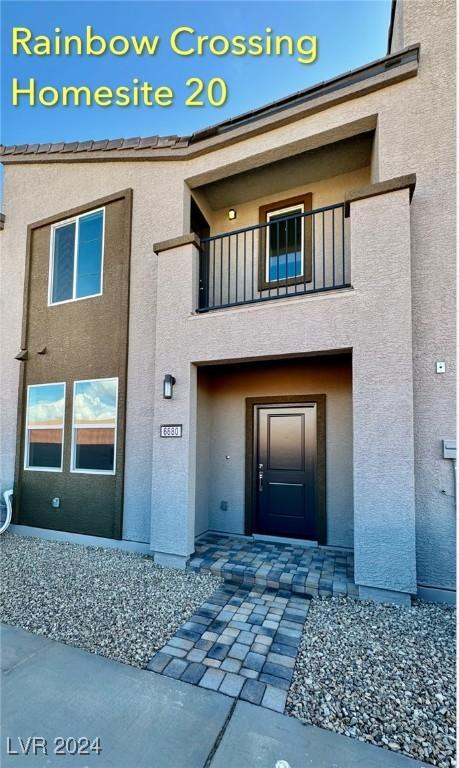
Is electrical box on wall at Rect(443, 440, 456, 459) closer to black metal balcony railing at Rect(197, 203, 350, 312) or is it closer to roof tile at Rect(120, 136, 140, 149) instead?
black metal balcony railing at Rect(197, 203, 350, 312)

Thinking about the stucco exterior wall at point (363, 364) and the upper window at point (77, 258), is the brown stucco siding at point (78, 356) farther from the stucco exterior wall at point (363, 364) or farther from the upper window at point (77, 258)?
the stucco exterior wall at point (363, 364)

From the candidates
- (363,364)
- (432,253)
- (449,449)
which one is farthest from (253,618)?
(432,253)

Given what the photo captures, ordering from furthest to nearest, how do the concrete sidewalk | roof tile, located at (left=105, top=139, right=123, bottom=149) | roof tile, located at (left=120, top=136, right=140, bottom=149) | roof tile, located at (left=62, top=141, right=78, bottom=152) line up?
roof tile, located at (left=62, top=141, right=78, bottom=152), roof tile, located at (left=105, top=139, right=123, bottom=149), roof tile, located at (left=120, top=136, right=140, bottom=149), the concrete sidewalk

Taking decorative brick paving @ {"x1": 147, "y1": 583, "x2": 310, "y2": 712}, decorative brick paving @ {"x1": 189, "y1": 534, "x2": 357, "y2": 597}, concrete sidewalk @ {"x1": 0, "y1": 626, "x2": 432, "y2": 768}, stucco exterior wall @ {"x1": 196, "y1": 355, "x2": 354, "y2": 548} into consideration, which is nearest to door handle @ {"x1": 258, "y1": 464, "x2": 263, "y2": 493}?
stucco exterior wall @ {"x1": 196, "y1": 355, "x2": 354, "y2": 548}

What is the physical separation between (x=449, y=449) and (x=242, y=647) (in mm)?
3042

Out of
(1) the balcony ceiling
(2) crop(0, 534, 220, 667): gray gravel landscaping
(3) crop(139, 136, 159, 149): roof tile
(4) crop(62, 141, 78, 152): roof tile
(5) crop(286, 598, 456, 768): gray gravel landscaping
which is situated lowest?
(2) crop(0, 534, 220, 667): gray gravel landscaping

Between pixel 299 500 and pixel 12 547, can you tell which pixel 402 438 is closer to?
pixel 299 500

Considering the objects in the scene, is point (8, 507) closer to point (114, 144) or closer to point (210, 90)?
point (114, 144)

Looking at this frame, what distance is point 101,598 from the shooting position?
401 centimetres

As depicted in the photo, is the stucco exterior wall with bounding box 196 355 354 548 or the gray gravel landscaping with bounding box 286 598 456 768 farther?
the stucco exterior wall with bounding box 196 355 354 548

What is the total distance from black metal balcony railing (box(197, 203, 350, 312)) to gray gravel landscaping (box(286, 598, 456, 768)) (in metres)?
4.58

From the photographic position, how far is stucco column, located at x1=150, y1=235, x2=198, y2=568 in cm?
500

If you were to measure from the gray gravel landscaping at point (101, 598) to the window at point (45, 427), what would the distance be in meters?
1.67

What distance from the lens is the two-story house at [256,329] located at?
4.12 meters
